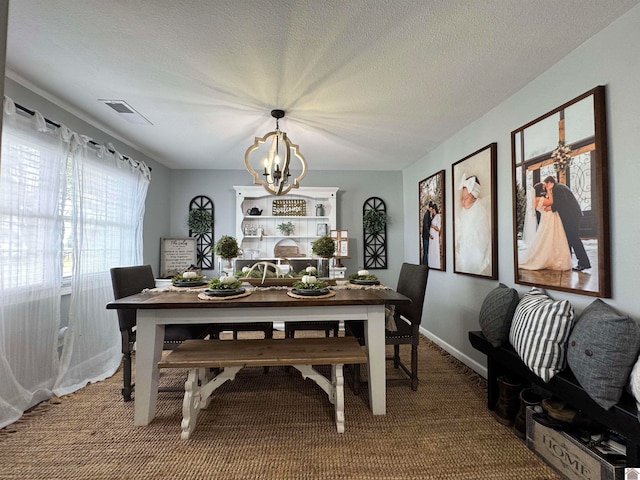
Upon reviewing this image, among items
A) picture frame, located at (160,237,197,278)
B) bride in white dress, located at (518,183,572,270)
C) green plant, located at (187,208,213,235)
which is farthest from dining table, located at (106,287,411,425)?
green plant, located at (187,208,213,235)

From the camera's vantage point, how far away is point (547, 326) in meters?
1.68

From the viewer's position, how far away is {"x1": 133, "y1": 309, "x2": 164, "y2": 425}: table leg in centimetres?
199

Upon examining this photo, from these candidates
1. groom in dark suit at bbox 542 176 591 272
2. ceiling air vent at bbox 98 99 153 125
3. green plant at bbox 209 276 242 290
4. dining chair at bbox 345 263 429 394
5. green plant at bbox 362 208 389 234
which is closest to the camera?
groom in dark suit at bbox 542 176 591 272

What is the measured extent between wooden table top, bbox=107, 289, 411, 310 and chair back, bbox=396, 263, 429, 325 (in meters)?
0.40

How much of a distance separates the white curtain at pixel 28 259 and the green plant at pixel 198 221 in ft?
6.80

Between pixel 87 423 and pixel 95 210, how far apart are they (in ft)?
6.17

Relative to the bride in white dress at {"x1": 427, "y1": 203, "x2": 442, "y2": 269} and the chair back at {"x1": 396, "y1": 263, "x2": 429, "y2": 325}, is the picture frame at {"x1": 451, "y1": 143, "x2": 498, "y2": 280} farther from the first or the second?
the chair back at {"x1": 396, "y1": 263, "x2": 429, "y2": 325}

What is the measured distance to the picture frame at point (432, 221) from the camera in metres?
3.47

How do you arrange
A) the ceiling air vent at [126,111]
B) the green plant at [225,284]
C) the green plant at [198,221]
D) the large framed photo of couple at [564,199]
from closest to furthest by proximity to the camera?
the large framed photo of couple at [564,199], the green plant at [225,284], the ceiling air vent at [126,111], the green plant at [198,221]

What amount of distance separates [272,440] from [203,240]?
342 cm

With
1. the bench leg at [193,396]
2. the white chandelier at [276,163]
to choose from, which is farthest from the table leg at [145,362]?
the white chandelier at [276,163]

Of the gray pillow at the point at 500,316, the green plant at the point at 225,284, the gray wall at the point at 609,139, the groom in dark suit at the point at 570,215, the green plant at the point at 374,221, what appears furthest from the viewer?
the green plant at the point at 374,221

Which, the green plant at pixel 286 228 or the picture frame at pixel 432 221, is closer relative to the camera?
the picture frame at pixel 432 221

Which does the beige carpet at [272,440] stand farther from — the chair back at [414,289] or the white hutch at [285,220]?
the white hutch at [285,220]
